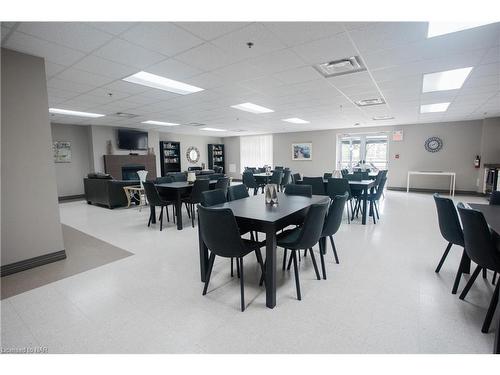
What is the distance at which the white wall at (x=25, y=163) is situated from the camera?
269cm

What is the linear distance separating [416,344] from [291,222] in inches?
Answer: 49.6

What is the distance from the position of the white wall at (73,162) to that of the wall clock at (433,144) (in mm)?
11656

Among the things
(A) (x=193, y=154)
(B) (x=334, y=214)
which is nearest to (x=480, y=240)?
(B) (x=334, y=214)

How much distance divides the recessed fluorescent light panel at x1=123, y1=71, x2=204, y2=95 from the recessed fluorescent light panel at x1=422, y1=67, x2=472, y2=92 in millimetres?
3784

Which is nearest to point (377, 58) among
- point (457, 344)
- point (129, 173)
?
point (457, 344)

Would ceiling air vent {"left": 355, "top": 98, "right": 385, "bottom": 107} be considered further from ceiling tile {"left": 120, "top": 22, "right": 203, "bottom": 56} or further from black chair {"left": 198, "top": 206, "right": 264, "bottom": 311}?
black chair {"left": 198, "top": 206, "right": 264, "bottom": 311}

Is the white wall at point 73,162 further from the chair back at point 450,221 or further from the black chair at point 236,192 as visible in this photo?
the chair back at point 450,221

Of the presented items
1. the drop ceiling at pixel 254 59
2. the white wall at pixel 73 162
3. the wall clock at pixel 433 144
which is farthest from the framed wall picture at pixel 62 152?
the wall clock at pixel 433 144

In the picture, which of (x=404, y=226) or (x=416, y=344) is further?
(x=404, y=226)

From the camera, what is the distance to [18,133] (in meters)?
2.75

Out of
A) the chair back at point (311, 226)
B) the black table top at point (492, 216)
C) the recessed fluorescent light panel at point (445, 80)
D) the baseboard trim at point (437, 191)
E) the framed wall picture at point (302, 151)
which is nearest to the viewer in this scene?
the black table top at point (492, 216)

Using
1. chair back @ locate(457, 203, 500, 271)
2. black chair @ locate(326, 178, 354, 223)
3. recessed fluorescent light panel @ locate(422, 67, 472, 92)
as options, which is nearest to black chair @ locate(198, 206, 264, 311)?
chair back @ locate(457, 203, 500, 271)

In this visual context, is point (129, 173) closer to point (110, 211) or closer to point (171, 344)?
point (110, 211)

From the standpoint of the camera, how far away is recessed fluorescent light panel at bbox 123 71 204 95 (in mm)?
3797
